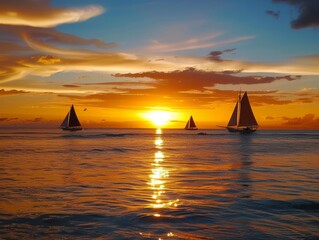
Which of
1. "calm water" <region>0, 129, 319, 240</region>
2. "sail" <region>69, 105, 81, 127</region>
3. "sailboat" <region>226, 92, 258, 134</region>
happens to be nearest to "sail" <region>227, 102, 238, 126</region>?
"sailboat" <region>226, 92, 258, 134</region>

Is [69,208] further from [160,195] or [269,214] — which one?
[269,214]

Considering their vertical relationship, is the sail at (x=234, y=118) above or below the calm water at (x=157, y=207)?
above

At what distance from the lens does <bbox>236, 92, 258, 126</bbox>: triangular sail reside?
127 metres

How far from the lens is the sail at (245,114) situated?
12668cm

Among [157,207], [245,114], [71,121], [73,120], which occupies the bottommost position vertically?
[157,207]

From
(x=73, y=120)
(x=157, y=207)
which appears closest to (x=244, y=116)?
(x=73, y=120)

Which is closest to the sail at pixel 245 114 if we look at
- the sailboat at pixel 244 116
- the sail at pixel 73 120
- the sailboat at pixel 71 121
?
the sailboat at pixel 244 116

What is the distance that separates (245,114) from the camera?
427ft

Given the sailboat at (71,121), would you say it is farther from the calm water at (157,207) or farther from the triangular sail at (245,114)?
the calm water at (157,207)

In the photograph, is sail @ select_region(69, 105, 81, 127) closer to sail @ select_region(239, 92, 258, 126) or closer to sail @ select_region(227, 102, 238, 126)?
sail @ select_region(227, 102, 238, 126)

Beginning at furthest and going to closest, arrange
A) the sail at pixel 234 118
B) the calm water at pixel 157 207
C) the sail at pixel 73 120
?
the sail at pixel 73 120
the sail at pixel 234 118
the calm water at pixel 157 207

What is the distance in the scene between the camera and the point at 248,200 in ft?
57.7

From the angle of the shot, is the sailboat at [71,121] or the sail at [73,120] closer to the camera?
the sailboat at [71,121]

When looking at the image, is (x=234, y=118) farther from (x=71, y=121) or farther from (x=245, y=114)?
(x=71, y=121)
